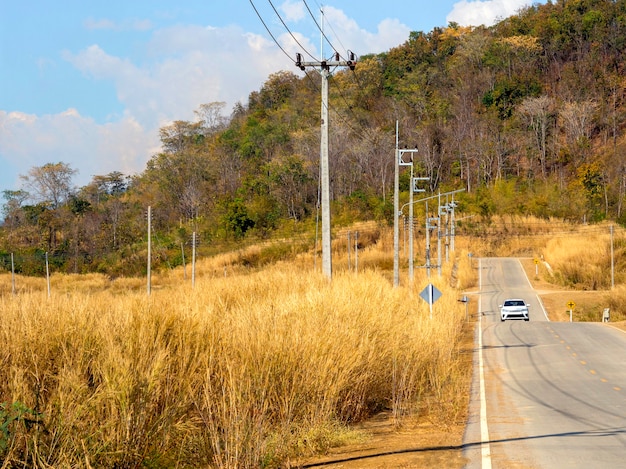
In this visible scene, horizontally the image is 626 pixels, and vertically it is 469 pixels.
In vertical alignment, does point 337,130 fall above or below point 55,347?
above

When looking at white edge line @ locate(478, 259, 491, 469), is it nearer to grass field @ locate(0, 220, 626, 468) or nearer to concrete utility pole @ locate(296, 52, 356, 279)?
grass field @ locate(0, 220, 626, 468)

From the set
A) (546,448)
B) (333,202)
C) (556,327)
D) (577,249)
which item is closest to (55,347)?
(546,448)

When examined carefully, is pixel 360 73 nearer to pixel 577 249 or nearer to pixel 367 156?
pixel 367 156

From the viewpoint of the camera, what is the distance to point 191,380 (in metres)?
10.9

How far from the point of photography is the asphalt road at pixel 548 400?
11.3m

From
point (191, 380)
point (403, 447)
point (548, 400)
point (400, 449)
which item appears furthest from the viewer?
point (548, 400)

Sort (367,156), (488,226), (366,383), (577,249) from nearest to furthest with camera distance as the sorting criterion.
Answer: (366,383), (577,249), (488,226), (367,156)

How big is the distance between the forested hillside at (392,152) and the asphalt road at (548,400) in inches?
2094

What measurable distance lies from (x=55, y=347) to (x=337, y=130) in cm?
9849

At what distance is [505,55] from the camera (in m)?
124

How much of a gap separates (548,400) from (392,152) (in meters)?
87.1

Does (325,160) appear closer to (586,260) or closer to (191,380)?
(191,380)

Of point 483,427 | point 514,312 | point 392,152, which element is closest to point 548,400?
point 483,427

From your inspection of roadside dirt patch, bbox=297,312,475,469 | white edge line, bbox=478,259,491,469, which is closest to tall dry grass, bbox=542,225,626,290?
white edge line, bbox=478,259,491,469
